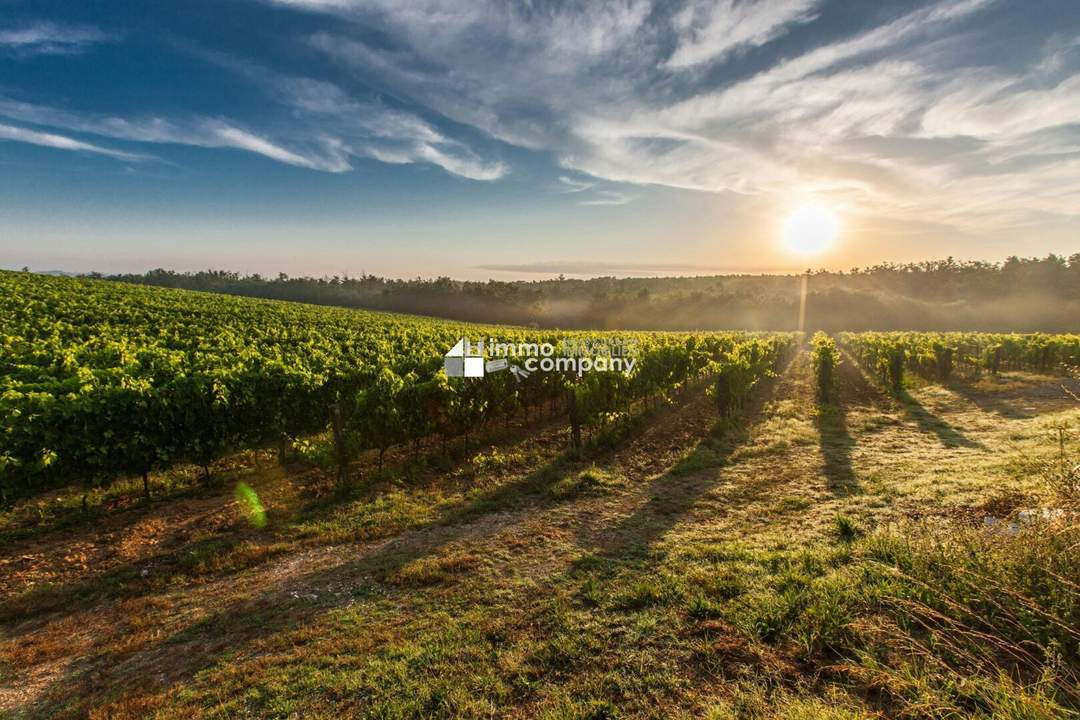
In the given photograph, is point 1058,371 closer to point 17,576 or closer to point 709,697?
point 709,697

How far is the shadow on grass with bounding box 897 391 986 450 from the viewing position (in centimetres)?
1176

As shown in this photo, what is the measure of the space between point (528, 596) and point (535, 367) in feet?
31.2

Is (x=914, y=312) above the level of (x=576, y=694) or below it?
above

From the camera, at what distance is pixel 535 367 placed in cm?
1471

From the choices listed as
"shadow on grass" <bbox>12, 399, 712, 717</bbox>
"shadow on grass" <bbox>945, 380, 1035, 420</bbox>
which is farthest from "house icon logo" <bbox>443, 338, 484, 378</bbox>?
"shadow on grass" <bbox>945, 380, 1035, 420</bbox>

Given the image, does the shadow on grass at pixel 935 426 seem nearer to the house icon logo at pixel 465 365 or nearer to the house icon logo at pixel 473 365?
the house icon logo at pixel 473 365

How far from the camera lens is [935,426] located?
1390 centimetres

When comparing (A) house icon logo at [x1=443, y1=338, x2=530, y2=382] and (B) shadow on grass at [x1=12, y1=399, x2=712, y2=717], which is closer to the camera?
(B) shadow on grass at [x1=12, y1=399, x2=712, y2=717]

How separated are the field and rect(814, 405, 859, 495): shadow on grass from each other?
125mm

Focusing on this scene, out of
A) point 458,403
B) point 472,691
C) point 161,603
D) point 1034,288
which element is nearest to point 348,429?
point 458,403

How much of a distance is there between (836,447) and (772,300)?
84.0 metres

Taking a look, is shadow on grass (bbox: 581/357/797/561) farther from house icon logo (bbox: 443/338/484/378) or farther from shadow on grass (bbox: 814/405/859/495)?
house icon logo (bbox: 443/338/484/378)

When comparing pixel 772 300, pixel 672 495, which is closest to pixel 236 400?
pixel 672 495

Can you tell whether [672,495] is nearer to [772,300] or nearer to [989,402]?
[989,402]
